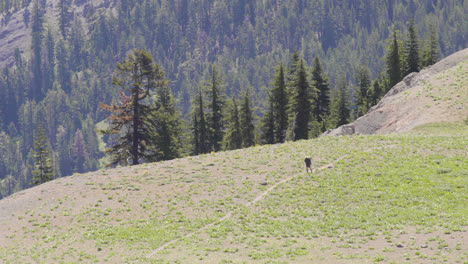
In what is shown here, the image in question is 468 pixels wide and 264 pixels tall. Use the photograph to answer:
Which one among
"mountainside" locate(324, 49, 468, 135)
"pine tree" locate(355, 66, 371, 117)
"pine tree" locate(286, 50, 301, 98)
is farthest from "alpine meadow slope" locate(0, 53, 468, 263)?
"pine tree" locate(355, 66, 371, 117)

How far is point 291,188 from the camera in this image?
38594mm

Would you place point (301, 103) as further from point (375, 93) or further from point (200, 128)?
point (375, 93)

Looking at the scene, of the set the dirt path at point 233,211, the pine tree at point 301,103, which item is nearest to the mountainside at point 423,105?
the pine tree at point 301,103

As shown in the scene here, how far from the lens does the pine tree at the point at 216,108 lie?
271 feet

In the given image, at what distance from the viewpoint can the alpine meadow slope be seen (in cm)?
2862

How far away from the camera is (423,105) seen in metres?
57.1

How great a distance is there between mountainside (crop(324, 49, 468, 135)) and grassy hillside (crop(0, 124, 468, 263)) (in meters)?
5.43

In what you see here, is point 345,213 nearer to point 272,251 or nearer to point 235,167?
point 272,251

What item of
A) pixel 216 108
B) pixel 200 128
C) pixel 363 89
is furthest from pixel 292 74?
pixel 363 89

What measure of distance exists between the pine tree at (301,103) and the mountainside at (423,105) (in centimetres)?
1072

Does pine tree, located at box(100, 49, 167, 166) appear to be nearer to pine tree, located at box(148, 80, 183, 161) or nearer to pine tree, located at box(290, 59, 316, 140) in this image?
pine tree, located at box(148, 80, 183, 161)

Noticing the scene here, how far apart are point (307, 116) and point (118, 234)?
151 ft

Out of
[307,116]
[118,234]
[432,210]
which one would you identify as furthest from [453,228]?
[307,116]

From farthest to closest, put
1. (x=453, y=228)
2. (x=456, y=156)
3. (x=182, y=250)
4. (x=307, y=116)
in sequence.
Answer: (x=307, y=116) < (x=456, y=156) < (x=182, y=250) < (x=453, y=228)
